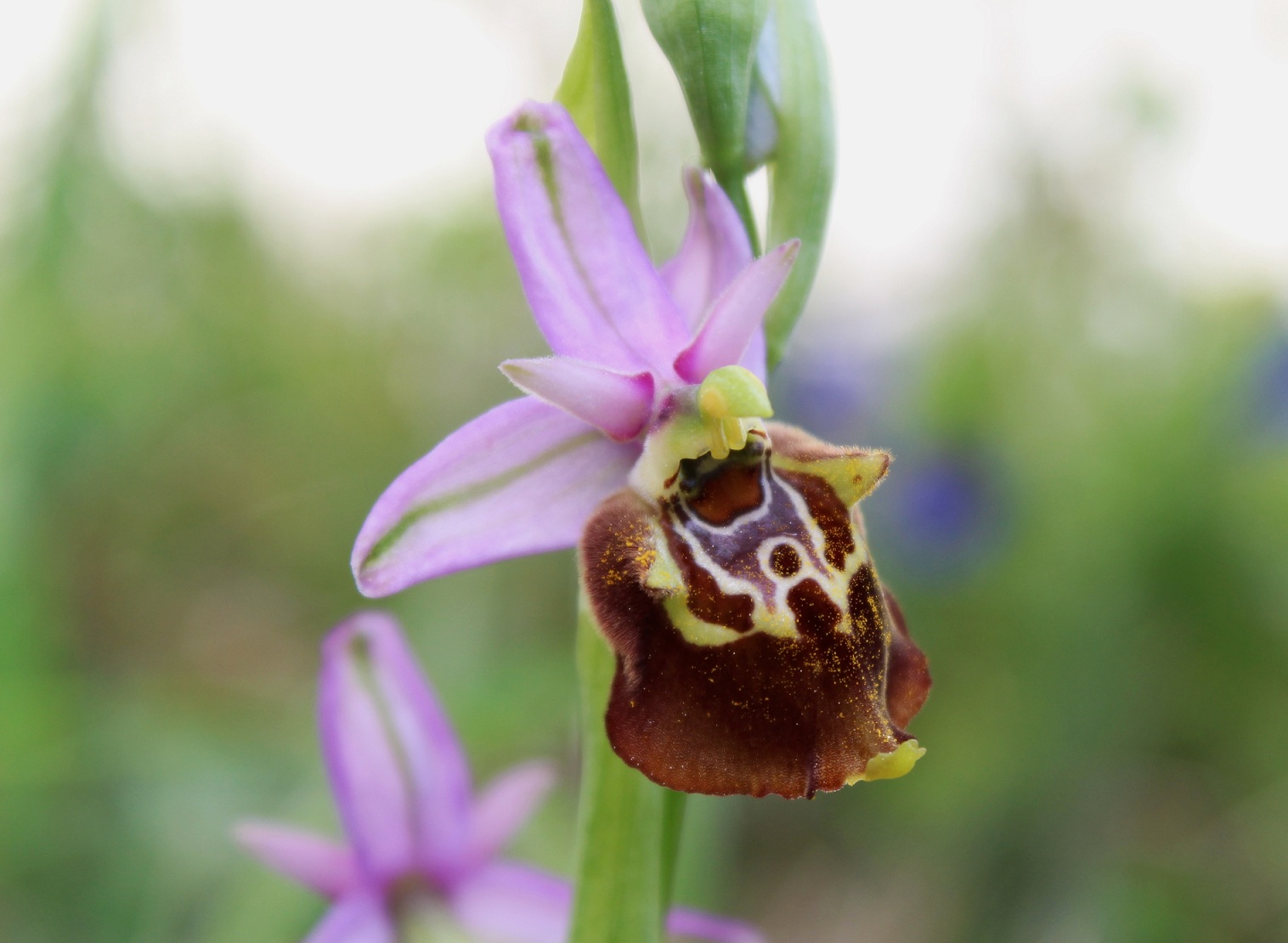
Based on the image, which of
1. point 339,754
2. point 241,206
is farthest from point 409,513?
point 241,206

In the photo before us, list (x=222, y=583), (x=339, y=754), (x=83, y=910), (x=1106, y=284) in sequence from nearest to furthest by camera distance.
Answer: (x=339, y=754), (x=83, y=910), (x=222, y=583), (x=1106, y=284)

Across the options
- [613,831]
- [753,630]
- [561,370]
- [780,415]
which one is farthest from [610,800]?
[780,415]

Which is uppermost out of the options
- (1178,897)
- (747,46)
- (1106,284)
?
(747,46)

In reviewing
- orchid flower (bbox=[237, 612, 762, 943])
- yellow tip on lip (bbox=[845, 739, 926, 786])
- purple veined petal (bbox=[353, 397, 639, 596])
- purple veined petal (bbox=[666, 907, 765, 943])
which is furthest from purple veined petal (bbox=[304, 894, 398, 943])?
yellow tip on lip (bbox=[845, 739, 926, 786])

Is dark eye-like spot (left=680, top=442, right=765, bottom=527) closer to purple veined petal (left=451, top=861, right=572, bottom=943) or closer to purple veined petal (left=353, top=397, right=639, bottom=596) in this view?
purple veined petal (left=353, top=397, right=639, bottom=596)

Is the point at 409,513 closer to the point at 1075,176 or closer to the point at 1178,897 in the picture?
the point at 1178,897

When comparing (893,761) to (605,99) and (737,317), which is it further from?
(605,99)

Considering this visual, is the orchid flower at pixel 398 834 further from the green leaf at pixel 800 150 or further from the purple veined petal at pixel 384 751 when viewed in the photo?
the green leaf at pixel 800 150

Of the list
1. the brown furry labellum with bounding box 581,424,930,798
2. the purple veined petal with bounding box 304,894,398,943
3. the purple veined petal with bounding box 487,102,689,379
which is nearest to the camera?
the brown furry labellum with bounding box 581,424,930,798
